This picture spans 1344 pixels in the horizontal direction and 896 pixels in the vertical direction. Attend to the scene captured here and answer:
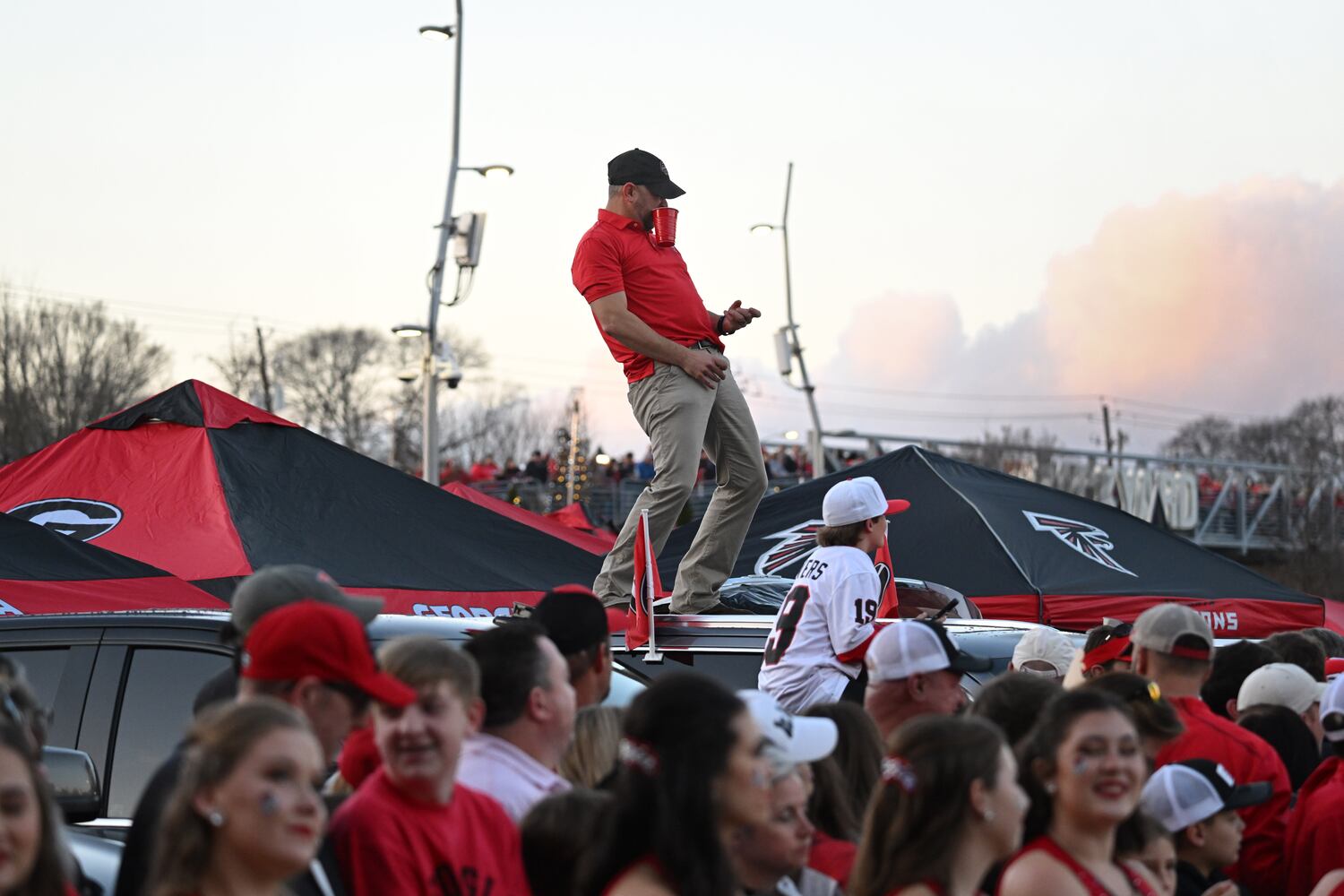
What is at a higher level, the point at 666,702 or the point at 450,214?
the point at 450,214

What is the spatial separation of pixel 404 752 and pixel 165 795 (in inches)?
18.8

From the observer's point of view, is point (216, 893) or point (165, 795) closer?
point (216, 893)

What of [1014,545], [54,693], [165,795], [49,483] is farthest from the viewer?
[1014,545]

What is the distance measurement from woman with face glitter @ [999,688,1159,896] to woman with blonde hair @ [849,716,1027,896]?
Answer: 22 centimetres

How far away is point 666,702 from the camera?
11.1ft

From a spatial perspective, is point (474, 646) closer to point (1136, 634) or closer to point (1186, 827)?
point (1186, 827)

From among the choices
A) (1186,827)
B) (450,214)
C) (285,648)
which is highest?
(450,214)

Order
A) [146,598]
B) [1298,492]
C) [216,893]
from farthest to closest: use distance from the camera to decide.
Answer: [1298,492], [146,598], [216,893]

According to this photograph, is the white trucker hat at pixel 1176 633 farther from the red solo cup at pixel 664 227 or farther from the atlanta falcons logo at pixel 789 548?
the atlanta falcons logo at pixel 789 548

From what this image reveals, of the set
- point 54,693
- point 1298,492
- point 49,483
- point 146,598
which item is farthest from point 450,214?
point 1298,492

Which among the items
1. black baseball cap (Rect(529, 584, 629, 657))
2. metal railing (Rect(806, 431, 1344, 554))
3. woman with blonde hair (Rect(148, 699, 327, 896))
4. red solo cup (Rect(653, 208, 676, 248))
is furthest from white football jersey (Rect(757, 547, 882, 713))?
metal railing (Rect(806, 431, 1344, 554))

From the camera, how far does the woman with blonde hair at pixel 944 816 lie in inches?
Answer: 143

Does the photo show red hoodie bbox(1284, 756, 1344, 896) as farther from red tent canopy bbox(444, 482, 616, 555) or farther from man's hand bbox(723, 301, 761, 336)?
red tent canopy bbox(444, 482, 616, 555)

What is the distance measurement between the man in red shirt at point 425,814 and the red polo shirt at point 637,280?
455 cm
